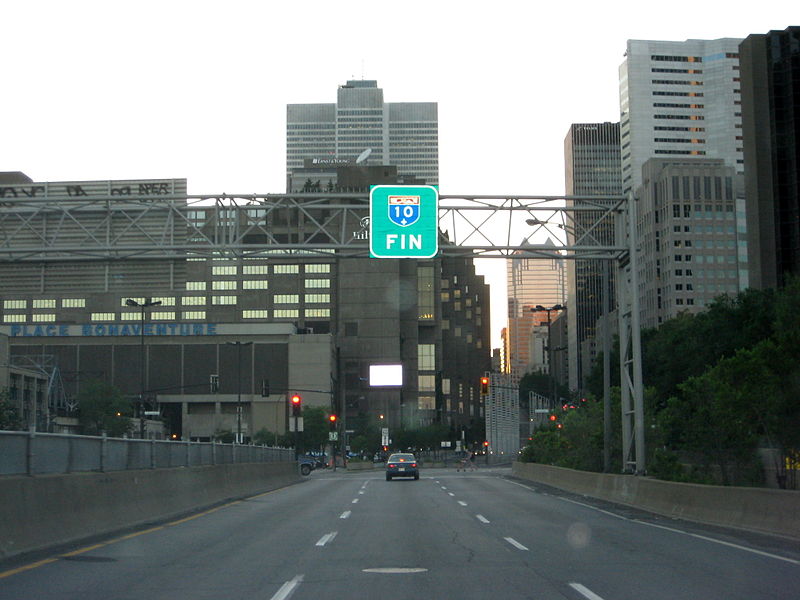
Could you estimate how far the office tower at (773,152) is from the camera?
90.2m

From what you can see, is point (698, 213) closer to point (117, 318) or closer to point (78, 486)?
point (117, 318)

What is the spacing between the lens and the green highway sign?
84.3ft

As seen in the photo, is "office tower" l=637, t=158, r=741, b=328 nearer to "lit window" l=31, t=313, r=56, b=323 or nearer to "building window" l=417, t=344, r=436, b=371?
"building window" l=417, t=344, r=436, b=371

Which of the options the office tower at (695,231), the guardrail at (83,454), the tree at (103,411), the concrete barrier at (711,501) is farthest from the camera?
the office tower at (695,231)

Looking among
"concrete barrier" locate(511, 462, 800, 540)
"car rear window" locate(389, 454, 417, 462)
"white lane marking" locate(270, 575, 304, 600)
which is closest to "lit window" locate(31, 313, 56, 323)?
"car rear window" locate(389, 454, 417, 462)

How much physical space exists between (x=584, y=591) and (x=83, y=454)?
1087cm

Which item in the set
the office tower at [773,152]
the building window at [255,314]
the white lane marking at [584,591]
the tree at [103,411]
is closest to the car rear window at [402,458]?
the white lane marking at [584,591]

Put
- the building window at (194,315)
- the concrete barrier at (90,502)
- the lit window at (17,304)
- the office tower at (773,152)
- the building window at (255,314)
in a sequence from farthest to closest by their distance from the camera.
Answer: the building window at (255,314)
the building window at (194,315)
the lit window at (17,304)
the office tower at (773,152)
the concrete barrier at (90,502)

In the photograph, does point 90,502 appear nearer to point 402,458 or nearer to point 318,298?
point 402,458

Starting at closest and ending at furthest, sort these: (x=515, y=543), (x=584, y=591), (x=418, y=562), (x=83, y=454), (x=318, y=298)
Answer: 1. (x=584, y=591)
2. (x=418, y=562)
3. (x=515, y=543)
4. (x=83, y=454)
5. (x=318, y=298)

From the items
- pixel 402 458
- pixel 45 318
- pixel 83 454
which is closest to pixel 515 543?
pixel 83 454

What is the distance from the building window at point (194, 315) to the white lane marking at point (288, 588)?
15257 cm

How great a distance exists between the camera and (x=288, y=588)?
10.9 meters

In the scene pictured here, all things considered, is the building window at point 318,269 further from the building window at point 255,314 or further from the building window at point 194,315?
the building window at point 194,315
